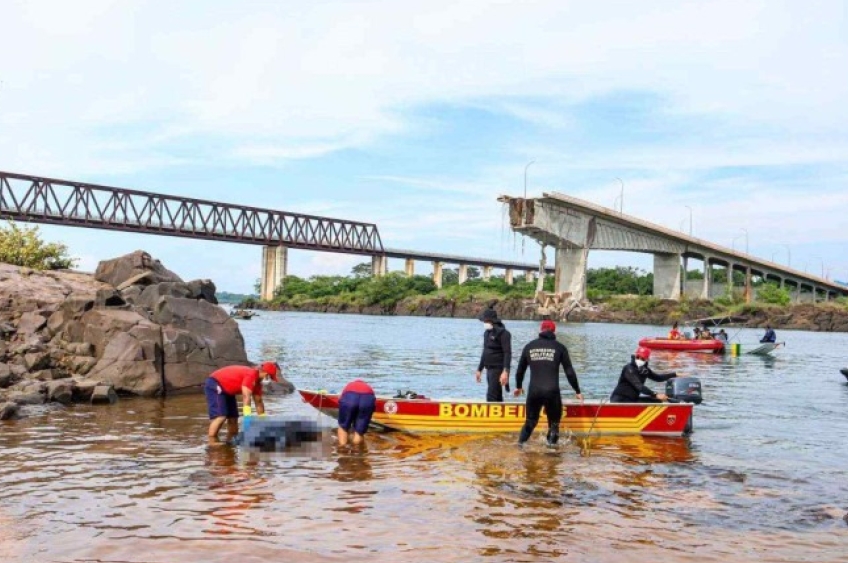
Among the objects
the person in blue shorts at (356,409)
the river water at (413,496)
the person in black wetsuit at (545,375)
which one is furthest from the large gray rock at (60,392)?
the person in black wetsuit at (545,375)

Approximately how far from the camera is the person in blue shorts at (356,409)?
12805mm

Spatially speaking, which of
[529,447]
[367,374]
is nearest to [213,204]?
[367,374]

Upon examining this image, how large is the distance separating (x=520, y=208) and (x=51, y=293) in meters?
82.4

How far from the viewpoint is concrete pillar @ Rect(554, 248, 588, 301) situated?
10900 cm

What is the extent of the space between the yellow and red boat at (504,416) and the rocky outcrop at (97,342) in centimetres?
657

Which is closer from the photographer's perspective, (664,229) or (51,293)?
(51,293)

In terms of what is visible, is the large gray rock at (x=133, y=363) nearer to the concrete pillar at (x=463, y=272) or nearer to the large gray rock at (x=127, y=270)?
the large gray rock at (x=127, y=270)

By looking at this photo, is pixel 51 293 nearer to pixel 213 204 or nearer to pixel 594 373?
pixel 594 373

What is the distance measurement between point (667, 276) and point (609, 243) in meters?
18.0

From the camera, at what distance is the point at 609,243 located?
10981 centimetres

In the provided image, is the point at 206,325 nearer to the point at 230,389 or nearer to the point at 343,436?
the point at 230,389

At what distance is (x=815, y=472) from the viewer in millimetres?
12555

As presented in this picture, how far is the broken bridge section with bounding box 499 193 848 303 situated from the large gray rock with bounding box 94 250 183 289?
248 feet

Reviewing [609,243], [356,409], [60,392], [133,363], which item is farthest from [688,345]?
[609,243]
